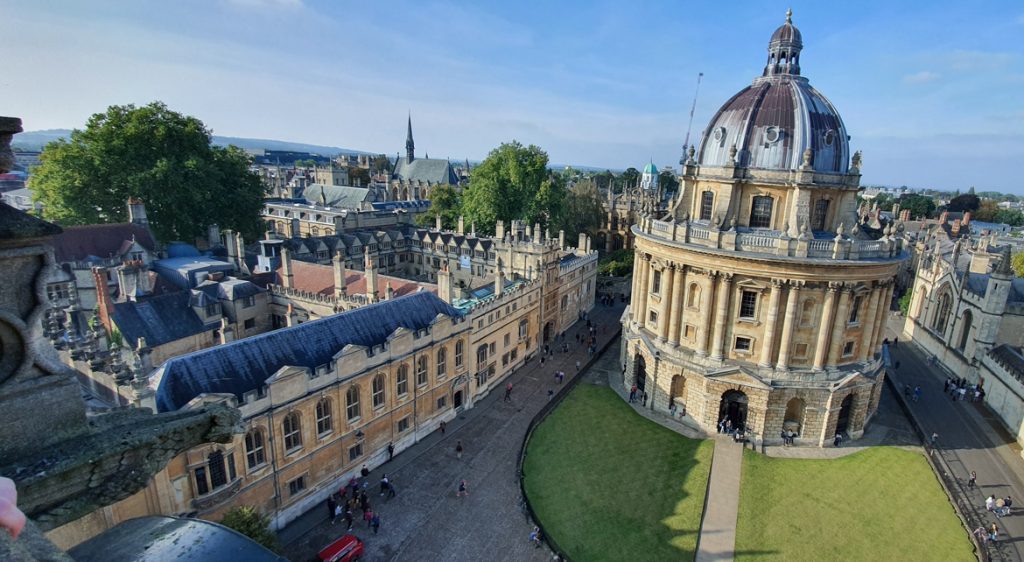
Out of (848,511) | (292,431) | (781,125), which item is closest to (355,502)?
(292,431)

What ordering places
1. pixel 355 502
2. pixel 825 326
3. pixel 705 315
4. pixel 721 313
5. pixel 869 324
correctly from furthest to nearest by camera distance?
pixel 705 315 < pixel 721 313 < pixel 869 324 < pixel 825 326 < pixel 355 502

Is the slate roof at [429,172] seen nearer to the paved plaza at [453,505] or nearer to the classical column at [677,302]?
the classical column at [677,302]

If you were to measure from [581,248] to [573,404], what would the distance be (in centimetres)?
2167

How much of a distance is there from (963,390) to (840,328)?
52.8 feet

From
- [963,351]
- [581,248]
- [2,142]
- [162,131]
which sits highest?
[162,131]

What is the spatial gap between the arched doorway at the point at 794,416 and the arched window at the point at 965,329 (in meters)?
19.4

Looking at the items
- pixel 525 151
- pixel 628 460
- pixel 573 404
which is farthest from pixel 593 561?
pixel 525 151

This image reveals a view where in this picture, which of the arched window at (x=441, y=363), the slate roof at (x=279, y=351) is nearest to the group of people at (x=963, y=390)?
the arched window at (x=441, y=363)

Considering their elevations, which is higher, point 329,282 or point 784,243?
point 784,243

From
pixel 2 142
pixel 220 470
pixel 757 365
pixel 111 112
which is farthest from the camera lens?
pixel 111 112

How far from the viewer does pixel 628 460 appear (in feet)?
90.7

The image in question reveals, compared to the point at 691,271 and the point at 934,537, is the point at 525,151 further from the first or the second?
the point at 934,537

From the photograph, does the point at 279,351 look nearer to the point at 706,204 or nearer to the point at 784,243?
the point at 784,243

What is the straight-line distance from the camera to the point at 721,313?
30.2m
